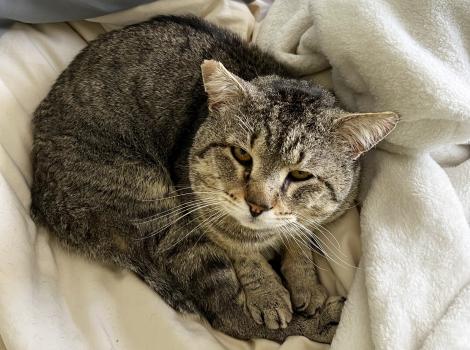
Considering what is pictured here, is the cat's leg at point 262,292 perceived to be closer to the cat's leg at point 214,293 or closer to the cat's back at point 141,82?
the cat's leg at point 214,293

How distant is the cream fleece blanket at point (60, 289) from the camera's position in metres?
1.35

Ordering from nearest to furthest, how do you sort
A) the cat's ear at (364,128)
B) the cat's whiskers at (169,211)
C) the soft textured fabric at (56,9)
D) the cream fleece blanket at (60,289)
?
the cat's ear at (364,128)
the cream fleece blanket at (60,289)
the cat's whiskers at (169,211)
the soft textured fabric at (56,9)

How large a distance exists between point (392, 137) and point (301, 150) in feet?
1.03

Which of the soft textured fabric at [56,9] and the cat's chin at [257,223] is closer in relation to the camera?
the cat's chin at [257,223]

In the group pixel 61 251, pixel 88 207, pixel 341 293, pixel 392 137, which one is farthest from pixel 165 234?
pixel 392 137

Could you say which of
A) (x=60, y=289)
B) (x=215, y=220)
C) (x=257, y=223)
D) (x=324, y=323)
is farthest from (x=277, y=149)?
(x=60, y=289)

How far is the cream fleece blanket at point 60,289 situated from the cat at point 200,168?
0.05 meters

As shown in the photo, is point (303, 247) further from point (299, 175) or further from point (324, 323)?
Result: point (299, 175)

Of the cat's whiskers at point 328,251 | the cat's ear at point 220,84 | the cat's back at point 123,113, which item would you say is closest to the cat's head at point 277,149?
the cat's ear at point 220,84

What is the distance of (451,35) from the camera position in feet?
4.45

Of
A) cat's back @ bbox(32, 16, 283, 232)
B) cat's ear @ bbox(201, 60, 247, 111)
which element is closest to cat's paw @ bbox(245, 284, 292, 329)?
cat's back @ bbox(32, 16, 283, 232)

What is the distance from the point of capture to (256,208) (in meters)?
1.20

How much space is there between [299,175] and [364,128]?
20 cm

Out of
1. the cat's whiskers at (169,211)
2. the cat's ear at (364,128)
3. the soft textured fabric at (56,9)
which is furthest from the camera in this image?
the soft textured fabric at (56,9)
